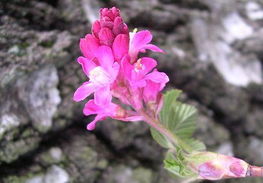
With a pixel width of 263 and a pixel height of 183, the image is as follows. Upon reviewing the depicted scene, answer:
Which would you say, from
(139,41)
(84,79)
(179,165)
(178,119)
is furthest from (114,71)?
(84,79)

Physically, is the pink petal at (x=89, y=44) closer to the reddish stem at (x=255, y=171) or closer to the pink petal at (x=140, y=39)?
the pink petal at (x=140, y=39)

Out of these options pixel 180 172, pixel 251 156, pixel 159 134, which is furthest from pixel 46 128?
pixel 251 156

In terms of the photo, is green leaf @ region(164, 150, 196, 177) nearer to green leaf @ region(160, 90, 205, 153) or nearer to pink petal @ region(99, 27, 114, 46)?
green leaf @ region(160, 90, 205, 153)

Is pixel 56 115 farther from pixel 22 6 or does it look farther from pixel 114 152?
pixel 22 6

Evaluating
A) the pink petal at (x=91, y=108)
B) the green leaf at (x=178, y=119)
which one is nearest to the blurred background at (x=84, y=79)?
the green leaf at (x=178, y=119)

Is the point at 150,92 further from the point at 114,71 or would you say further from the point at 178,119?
the point at 178,119

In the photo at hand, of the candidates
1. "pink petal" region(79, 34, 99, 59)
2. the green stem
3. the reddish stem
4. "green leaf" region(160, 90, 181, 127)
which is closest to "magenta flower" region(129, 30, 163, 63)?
"pink petal" region(79, 34, 99, 59)
